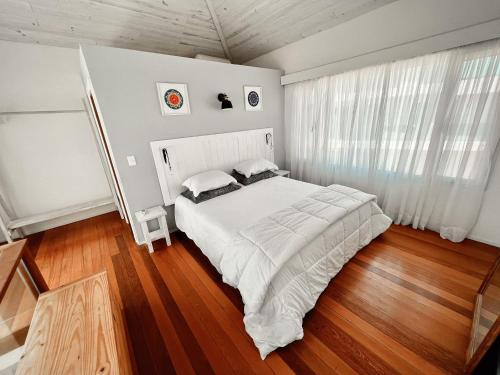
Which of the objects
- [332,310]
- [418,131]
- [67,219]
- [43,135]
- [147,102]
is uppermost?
[147,102]

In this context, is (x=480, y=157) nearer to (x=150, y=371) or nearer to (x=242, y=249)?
(x=242, y=249)

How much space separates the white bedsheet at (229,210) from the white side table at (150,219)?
0.69ft

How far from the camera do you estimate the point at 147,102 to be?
237 cm

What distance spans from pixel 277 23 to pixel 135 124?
2.38 meters

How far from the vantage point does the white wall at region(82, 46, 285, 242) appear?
2.12 m

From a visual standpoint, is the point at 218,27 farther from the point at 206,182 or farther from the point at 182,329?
the point at 182,329

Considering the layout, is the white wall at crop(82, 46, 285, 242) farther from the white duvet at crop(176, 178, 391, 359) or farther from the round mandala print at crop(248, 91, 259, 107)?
the white duvet at crop(176, 178, 391, 359)

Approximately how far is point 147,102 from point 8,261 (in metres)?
1.94

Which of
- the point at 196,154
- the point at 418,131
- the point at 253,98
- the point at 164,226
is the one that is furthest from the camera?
the point at 253,98

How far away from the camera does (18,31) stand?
2.36 meters

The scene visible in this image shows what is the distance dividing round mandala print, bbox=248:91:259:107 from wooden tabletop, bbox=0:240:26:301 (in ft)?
9.99

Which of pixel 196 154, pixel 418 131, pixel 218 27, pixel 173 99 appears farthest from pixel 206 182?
pixel 418 131

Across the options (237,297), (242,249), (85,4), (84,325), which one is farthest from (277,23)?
(84,325)

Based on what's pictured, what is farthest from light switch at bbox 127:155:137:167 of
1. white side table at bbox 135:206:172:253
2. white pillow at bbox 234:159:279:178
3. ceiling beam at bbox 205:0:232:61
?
ceiling beam at bbox 205:0:232:61
